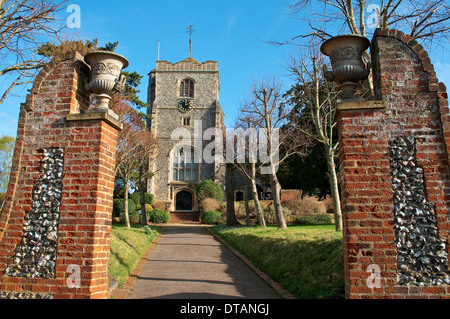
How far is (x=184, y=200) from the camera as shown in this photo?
37.1 m

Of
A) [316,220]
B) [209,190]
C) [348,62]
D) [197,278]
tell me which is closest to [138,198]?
[209,190]

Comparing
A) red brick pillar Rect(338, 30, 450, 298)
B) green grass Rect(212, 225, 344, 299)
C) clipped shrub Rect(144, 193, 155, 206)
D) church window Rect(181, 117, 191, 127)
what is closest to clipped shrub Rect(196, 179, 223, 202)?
clipped shrub Rect(144, 193, 155, 206)

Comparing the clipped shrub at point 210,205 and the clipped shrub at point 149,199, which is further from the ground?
the clipped shrub at point 149,199

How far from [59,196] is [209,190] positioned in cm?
2934

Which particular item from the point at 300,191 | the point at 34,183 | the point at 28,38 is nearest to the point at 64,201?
the point at 34,183

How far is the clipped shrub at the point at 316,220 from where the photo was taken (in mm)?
23186

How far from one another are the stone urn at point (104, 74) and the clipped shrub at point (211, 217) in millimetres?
24020

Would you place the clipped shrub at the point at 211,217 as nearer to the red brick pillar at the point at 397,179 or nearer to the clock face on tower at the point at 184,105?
the clock face on tower at the point at 184,105

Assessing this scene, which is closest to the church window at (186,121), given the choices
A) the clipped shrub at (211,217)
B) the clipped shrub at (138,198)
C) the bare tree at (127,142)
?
the clipped shrub at (138,198)

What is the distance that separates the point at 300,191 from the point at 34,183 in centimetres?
2506

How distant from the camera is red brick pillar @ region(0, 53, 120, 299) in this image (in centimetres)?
459

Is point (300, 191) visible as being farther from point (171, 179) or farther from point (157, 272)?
point (157, 272)

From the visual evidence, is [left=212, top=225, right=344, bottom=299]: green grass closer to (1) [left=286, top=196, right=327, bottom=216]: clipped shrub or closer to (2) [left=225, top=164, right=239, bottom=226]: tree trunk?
(2) [left=225, top=164, right=239, bottom=226]: tree trunk

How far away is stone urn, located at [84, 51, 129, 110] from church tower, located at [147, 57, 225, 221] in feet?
99.6
